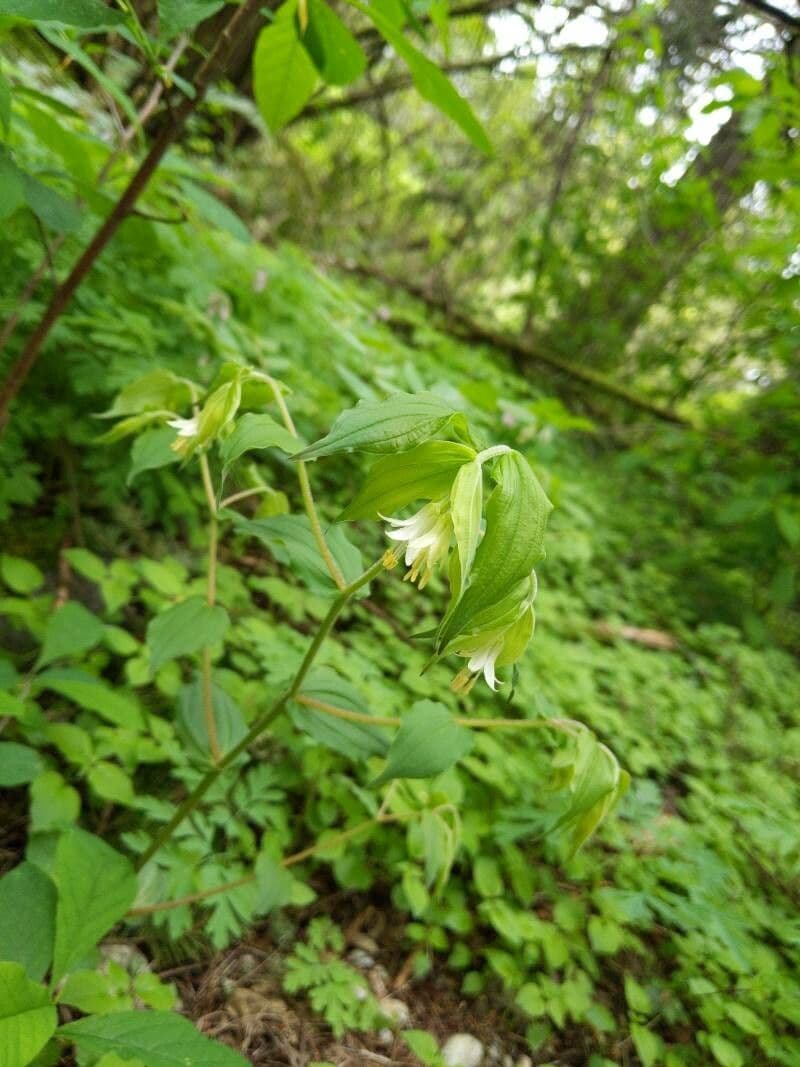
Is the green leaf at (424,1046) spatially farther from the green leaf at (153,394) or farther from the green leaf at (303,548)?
the green leaf at (153,394)

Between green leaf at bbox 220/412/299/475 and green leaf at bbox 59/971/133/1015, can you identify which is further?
green leaf at bbox 59/971/133/1015

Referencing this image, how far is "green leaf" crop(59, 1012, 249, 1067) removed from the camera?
73 cm

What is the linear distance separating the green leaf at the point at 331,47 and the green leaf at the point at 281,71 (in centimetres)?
3

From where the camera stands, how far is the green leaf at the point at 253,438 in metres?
0.66

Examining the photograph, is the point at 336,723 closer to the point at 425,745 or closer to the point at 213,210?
the point at 425,745

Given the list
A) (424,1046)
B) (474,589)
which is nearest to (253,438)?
(474,589)

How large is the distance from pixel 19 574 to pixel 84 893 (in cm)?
78

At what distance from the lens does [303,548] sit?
87 centimetres

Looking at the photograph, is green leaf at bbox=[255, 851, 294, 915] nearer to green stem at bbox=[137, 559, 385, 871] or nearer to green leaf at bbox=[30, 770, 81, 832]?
green stem at bbox=[137, 559, 385, 871]

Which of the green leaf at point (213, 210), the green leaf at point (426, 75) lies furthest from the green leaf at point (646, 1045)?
the green leaf at point (213, 210)

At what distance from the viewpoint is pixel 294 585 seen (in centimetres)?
197

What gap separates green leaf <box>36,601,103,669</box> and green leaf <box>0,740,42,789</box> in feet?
0.66

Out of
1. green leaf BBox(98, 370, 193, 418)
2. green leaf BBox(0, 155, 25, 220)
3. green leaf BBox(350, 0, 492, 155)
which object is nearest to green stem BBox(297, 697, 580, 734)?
green leaf BBox(98, 370, 193, 418)

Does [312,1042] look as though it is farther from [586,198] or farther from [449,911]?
[586,198]
